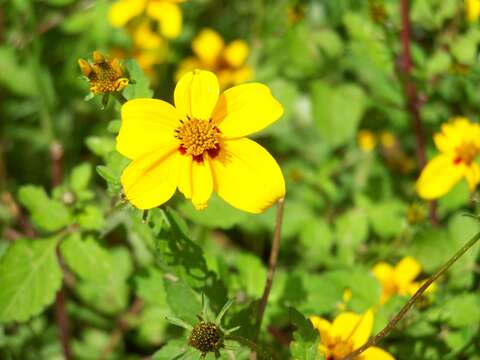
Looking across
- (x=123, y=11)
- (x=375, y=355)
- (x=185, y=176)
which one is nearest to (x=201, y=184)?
(x=185, y=176)

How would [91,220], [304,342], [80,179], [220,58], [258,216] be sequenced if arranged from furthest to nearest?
1. [220,58]
2. [258,216]
3. [80,179]
4. [91,220]
5. [304,342]

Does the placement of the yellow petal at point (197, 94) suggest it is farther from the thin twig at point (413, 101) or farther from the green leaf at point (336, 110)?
the green leaf at point (336, 110)

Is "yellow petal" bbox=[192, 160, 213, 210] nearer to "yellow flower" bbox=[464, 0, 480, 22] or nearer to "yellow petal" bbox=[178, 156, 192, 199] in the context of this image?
"yellow petal" bbox=[178, 156, 192, 199]

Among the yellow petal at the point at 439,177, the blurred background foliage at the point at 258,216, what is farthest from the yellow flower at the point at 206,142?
the yellow petal at the point at 439,177

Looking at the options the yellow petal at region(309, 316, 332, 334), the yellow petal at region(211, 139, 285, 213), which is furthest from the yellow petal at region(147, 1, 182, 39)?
the yellow petal at region(309, 316, 332, 334)

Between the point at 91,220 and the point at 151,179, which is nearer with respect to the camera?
the point at 151,179

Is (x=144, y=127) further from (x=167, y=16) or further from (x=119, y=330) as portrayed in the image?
(x=167, y=16)

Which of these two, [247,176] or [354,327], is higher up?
[247,176]
